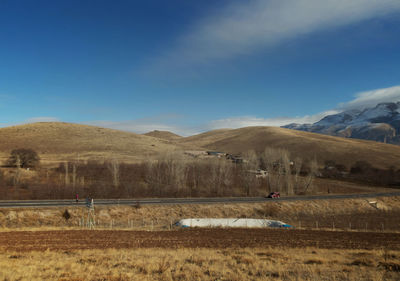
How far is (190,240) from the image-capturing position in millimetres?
29203

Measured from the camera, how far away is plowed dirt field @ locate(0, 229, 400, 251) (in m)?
24.9

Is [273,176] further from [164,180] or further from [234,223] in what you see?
[234,223]

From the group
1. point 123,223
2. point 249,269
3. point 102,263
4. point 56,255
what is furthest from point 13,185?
point 249,269

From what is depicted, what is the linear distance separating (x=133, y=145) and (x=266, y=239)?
106 m

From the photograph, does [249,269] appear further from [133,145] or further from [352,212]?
[133,145]

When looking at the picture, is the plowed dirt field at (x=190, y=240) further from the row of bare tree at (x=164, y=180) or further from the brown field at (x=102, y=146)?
the brown field at (x=102, y=146)

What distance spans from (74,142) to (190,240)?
11009 cm

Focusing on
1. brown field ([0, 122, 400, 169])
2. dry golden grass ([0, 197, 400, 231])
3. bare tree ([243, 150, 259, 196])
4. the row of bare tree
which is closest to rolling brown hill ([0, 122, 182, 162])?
brown field ([0, 122, 400, 169])

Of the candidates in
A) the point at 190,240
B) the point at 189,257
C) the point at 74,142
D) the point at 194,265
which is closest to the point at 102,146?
the point at 74,142

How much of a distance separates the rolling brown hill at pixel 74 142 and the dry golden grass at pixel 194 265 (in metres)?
78.9

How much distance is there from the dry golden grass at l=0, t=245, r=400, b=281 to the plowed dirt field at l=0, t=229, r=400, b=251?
310 centimetres

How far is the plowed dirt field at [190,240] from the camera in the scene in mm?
24875

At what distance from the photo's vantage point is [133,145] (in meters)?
130

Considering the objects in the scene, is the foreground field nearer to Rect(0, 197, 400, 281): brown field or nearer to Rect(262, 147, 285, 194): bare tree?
Rect(0, 197, 400, 281): brown field
